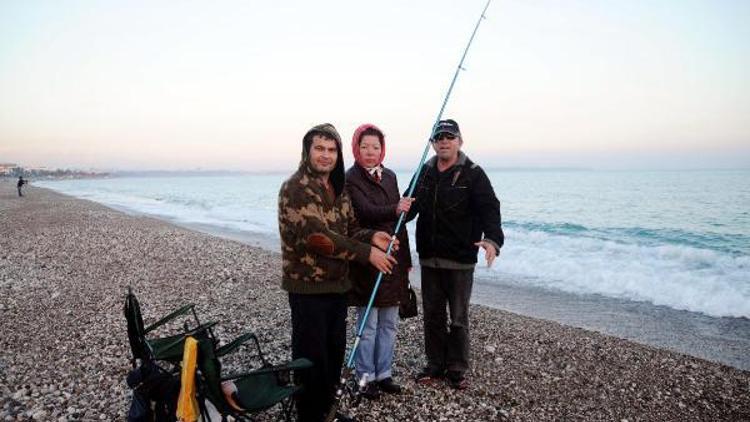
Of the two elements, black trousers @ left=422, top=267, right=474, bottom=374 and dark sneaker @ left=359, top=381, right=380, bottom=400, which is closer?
dark sneaker @ left=359, top=381, right=380, bottom=400

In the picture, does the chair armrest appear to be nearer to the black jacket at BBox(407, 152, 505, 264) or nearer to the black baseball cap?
the black jacket at BBox(407, 152, 505, 264)

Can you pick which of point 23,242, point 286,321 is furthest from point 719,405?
point 23,242

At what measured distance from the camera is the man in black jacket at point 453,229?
4.57m

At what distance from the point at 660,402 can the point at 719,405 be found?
644mm

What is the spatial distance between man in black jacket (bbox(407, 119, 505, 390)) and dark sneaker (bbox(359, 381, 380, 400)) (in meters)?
0.87

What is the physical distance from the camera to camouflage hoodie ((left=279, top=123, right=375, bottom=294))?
329 cm

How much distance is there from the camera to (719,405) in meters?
4.97

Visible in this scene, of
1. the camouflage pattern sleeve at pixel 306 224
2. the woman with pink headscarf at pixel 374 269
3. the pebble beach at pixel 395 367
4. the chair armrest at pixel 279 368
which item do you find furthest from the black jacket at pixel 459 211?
the chair armrest at pixel 279 368

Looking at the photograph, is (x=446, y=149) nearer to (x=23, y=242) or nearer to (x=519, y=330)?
(x=519, y=330)

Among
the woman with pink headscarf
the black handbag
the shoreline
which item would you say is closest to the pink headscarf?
the woman with pink headscarf

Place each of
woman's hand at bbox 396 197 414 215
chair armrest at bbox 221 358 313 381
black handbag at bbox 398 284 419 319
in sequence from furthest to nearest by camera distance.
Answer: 1. black handbag at bbox 398 284 419 319
2. woman's hand at bbox 396 197 414 215
3. chair armrest at bbox 221 358 313 381

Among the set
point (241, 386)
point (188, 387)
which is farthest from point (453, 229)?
point (188, 387)

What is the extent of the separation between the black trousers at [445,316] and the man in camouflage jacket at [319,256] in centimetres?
131

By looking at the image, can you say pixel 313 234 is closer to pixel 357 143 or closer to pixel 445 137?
pixel 357 143
